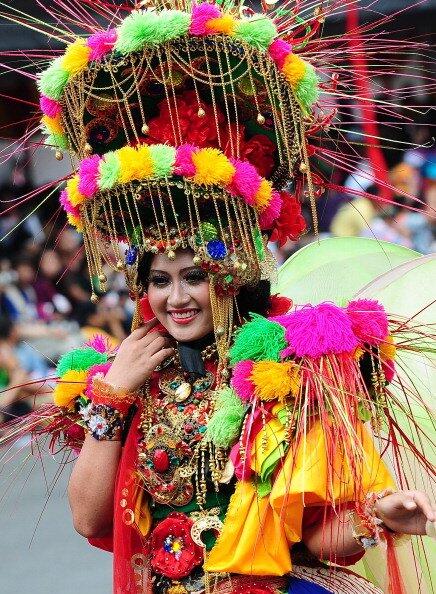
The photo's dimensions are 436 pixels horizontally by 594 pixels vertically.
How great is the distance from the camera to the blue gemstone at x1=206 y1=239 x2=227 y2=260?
2.97m

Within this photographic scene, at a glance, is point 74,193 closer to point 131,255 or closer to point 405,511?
point 131,255

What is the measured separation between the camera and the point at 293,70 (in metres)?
2.88

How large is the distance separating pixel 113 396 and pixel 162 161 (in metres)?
0.60

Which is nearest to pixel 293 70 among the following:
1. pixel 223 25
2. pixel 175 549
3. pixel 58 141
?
Answer: pixel 223 25

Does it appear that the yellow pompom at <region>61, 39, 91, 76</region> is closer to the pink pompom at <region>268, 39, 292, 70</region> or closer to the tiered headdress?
the tiered headdress

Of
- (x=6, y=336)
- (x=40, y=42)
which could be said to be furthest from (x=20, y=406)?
(x=40, y=42)

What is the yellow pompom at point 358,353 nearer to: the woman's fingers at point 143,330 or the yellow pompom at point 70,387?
the woman's fingers at point 143,330

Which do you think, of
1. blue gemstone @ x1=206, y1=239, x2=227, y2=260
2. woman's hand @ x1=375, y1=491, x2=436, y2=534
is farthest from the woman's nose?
woman's hand @ x1=375, y1=491, x2=436, y2=534

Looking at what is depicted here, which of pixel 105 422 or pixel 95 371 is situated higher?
pixel 95 371

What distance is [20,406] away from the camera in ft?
31.7

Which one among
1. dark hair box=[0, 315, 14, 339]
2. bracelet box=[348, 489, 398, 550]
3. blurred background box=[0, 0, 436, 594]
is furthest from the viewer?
dark hair box=[0, 315, 14, 339]

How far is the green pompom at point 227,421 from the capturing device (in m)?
2.91

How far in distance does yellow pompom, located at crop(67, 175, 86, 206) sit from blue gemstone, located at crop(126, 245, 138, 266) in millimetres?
184

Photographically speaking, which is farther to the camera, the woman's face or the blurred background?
the blurred background
